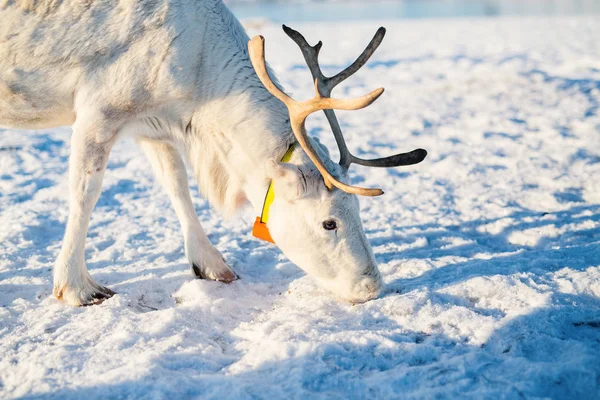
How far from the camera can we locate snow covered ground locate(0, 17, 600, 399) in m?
2.38

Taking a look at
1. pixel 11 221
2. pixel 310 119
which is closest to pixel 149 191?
pixel 11 221

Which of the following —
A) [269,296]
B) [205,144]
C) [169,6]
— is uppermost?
[169,6]

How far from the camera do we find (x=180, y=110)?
10.8 feet

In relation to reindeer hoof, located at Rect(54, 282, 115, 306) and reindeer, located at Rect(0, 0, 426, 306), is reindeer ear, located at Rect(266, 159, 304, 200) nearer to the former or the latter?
reindeer, located at Rect(0, 0, 426, 306)

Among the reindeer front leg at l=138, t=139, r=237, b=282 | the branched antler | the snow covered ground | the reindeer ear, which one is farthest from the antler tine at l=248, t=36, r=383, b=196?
the reindeer front leg at l=138, t=139, r=237, b=282

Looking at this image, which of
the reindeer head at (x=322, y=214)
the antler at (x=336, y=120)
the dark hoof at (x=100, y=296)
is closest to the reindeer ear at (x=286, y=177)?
the reindeer head at (x=322, y=214)

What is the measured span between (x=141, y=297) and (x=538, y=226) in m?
3.24

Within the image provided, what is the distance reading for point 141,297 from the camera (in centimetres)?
339

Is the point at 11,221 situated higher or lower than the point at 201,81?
lower

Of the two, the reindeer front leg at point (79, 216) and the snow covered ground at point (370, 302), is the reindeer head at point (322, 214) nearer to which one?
the snow covered ground at point (370, 302)

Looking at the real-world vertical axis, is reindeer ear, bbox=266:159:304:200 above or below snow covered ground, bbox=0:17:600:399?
above

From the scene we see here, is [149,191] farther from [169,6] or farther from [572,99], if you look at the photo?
[572,99]

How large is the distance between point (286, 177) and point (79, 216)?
4.26ft

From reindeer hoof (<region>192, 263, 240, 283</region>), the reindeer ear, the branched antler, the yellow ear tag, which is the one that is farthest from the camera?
reindeer hoof (<region>192, 263, 240, 283</region>)
